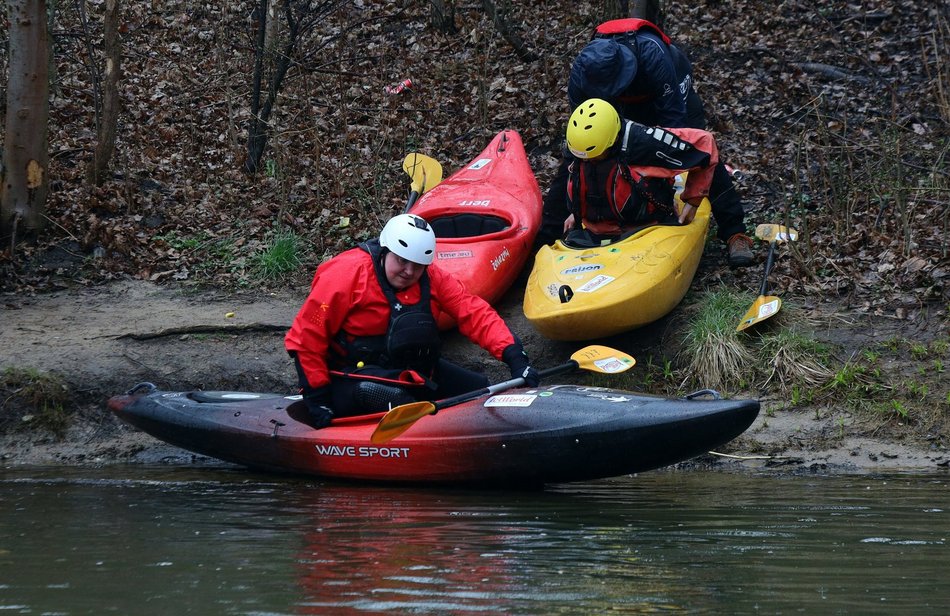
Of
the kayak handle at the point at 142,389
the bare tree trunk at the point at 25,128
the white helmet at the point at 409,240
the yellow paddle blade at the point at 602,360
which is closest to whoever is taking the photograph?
the white helmet at the point at 409,240

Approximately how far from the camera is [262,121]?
32.4 feet

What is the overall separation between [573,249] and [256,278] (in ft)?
8.57

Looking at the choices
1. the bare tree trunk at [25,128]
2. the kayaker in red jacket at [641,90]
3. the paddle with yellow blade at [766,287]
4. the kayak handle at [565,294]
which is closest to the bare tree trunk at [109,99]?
the bare tree trunk at [25,128]

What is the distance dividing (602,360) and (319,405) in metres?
1.50

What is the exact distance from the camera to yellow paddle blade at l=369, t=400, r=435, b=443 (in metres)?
5.29

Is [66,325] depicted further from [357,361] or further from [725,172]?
[725,172]

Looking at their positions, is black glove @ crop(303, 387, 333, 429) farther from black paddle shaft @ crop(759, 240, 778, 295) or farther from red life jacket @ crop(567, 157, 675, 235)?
black paddle shaft @ crop(759, 240, 778, 295)

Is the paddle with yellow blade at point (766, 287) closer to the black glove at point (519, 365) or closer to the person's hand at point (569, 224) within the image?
the person's hand at point (569, 224)

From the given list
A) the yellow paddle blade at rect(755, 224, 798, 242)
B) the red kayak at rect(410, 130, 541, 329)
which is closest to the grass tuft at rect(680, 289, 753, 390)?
the yellow paddle blade at rect(755, 224, 798, 242)

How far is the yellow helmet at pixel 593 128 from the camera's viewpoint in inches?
281

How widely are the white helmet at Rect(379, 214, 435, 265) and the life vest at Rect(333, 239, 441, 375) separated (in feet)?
0.56

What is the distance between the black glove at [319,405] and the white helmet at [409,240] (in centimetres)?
84

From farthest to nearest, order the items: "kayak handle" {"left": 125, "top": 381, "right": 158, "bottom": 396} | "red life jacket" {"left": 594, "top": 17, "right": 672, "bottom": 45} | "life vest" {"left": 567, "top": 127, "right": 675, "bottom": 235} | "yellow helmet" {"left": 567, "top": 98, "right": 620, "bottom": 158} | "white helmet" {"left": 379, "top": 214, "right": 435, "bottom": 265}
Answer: "red life jacket" {"left": 594, "top": 17, "right": 672, "bottom": 45} < "life vest" {"left": 567, "top": 127, "right": 675, "bottom": 235} < "yellow helmet" {"left": 567, "top": 98, "right": 620, "bottom": 158} < "kayak handle" {"left": 125, "top": 381, "right": 158, "bottom": 396} < "white helmet" {"left": 379, "top": 214, "right": 435, "bottom": 265}

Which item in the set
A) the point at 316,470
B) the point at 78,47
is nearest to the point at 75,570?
the point at 316,470
